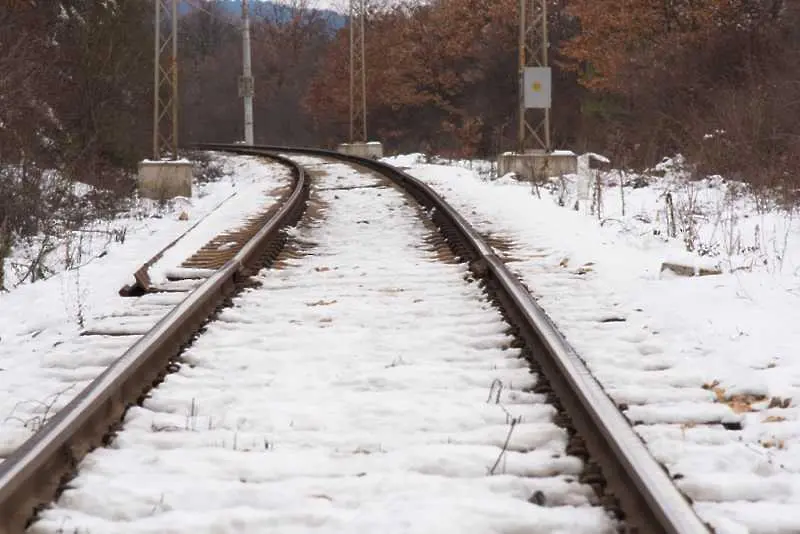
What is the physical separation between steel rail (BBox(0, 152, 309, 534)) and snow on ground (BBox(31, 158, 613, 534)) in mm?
76

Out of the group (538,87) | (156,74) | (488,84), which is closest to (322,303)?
(156,74)

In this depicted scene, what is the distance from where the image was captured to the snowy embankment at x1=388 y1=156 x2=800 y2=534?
3543 millimetres

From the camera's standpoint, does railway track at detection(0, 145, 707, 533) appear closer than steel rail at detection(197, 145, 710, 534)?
No

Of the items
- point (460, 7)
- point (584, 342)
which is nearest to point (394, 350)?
point (584, 342)

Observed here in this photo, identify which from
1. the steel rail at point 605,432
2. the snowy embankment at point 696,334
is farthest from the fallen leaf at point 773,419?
the steel rail at point 605,432

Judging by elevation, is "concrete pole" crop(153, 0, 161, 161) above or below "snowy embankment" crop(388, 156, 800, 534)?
above

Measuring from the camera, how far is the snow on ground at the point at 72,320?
4.60 m

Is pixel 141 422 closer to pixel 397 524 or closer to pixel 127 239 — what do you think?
pixel 397 524

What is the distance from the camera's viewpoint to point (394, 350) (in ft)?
17.9

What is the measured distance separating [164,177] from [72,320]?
465 inches

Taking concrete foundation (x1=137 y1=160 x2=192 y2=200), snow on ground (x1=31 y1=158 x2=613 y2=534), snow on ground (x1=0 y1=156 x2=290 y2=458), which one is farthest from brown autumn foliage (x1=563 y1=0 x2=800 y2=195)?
concrete foundation (x1=137 y1=160 x2=192 y2=200)

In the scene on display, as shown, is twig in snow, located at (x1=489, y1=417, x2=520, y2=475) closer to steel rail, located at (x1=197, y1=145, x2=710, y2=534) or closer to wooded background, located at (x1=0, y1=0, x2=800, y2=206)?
steel rail, located at (x1=197, y1=145, x2=710, y2=534)

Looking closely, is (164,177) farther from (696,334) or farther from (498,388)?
(498,388)

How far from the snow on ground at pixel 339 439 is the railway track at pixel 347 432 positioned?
0.01m
